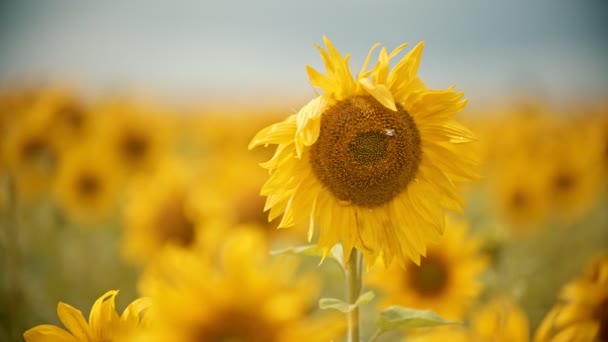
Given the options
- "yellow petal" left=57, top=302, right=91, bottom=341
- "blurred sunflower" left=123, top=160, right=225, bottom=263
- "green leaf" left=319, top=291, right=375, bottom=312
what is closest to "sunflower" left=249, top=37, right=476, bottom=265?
"green leaf" left=319, top=291, right=375, bottom=312

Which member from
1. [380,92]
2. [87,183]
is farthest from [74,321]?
[87,183]

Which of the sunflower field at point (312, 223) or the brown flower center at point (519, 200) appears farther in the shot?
the brown flower center at point (519, 200)

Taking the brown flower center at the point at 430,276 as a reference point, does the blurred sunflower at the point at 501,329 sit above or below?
above

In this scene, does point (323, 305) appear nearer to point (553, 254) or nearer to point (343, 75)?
point (343, 75)

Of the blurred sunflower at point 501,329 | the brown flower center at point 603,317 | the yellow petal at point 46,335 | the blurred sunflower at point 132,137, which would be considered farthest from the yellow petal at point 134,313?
the blurred sunflower at point 132,137

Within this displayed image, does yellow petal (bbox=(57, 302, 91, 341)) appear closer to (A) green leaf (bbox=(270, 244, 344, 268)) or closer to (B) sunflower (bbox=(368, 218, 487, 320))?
(A) green leaf (bbox=(270, 244, 344, 268))

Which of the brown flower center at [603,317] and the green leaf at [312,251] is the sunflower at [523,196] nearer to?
the brown flower center at [603,317]
